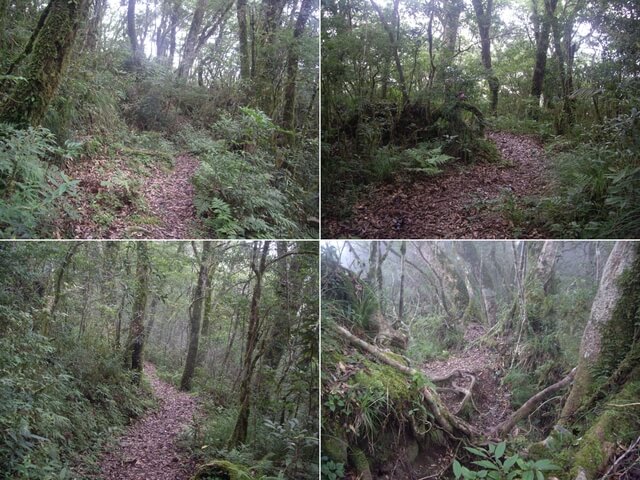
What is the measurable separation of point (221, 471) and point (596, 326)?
8.88ft

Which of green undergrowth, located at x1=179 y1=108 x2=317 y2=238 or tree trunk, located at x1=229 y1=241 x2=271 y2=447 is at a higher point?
green undergrowth, located at x1=179 y1=108 x2=317 y2=238

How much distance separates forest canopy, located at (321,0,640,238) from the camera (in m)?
3.24

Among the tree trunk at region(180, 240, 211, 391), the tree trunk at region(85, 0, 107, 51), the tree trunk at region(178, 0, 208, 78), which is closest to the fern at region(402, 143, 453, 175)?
the tree trunk at region(180, 240, 211, 391)

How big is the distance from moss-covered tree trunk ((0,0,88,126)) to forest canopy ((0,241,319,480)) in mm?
930

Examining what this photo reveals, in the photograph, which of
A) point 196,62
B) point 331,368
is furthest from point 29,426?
point 196,62

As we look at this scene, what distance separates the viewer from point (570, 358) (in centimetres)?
339

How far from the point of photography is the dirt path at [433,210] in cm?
324

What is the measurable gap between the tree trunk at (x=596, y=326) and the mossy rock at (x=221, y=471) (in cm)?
220

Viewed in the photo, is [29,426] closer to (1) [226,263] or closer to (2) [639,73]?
(1) [226,263]

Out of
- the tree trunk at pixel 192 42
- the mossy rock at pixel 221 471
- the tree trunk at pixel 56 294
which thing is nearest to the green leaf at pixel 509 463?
the mossy rock at pixel 221 471

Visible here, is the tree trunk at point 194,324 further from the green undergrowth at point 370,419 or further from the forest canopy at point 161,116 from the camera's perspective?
the green undergrowth at point 370,419

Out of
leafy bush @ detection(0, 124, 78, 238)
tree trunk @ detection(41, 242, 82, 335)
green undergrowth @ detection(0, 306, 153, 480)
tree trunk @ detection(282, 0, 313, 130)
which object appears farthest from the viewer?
tree trunk @ detection(282, 0, 313, 130)

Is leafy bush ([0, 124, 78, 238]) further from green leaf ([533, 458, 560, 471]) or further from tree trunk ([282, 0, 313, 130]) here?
green leaf ([533, 458, 560, 471])

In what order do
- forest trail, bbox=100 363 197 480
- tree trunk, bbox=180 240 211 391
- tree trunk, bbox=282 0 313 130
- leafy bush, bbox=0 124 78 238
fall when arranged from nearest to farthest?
1. leafy bush, bbox=0 124 78 238
2. forest trail, bbox=100 363 197 480
3. tree trunk, bbox=180 240 211 391
4. tree trunk, bbox=282 0 313 130
